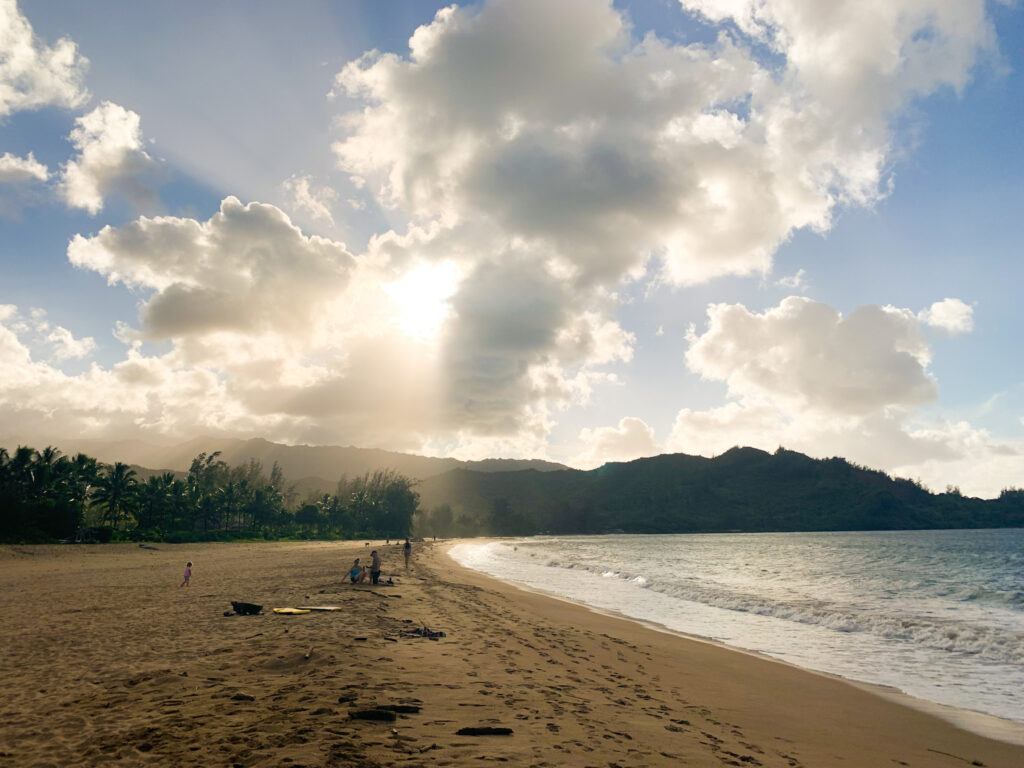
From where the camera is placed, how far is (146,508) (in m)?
83.1

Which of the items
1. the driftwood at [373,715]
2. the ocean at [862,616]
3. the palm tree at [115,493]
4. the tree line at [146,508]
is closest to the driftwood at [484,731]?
the driftwood at [373,715]

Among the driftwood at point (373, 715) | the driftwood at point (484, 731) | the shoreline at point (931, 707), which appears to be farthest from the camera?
the shoreline at point (931, 707)

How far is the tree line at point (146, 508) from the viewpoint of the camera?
207ft

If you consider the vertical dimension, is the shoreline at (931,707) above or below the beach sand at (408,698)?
below

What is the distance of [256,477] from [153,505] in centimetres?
7408

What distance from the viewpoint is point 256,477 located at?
155 m

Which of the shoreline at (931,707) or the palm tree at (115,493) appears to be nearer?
the shoreline at (931,707)

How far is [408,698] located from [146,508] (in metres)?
92.7

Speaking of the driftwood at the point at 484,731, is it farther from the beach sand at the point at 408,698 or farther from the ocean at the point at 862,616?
the ocean at the point at 862,616

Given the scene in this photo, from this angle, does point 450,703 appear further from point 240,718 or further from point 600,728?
point 240,718

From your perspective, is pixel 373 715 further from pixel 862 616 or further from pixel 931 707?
pixel 862 616

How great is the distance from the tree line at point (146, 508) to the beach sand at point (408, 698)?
184ft

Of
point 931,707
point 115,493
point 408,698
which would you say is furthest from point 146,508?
point 931,707

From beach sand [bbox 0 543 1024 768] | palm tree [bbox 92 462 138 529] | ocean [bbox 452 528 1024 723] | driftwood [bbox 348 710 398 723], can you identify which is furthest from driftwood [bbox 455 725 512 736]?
palm tree [bbox 92 462 138 529]
